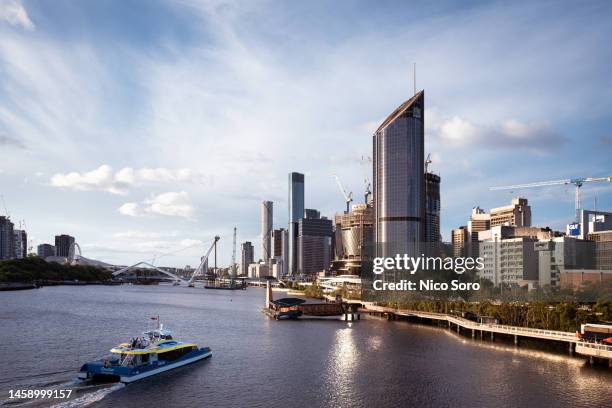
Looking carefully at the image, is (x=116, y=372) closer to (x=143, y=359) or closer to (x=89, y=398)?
(x=143, y=359)

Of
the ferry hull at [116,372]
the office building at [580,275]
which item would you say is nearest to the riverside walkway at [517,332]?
the ferry hull at [116,372]

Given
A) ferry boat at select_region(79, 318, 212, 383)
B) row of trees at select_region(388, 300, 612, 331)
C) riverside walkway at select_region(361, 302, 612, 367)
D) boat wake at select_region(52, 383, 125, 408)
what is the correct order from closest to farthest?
boat wake at select_region(52, 383, 125, 408) < ferry boat at select_region(79, 318, 212, 383) < riverside walkway at select_region(361, 302, 612, 367) < row of trees at select_region(388, 300, 612, 331)

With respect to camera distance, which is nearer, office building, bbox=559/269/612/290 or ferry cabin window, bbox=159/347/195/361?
ferry cabin window, bbox=159/347/195/361

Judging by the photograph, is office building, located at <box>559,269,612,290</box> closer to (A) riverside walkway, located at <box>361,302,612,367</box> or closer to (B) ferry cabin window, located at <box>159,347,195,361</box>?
(A) riverside walkway, located at <box>361,302,612,367</box>

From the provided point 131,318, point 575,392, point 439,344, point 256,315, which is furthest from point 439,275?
point 575,392

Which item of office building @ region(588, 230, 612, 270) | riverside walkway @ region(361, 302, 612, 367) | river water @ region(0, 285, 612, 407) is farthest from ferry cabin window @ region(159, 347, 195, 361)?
office building @ region(588, 230, 612, 270)

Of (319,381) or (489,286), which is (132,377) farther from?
(489,286)
